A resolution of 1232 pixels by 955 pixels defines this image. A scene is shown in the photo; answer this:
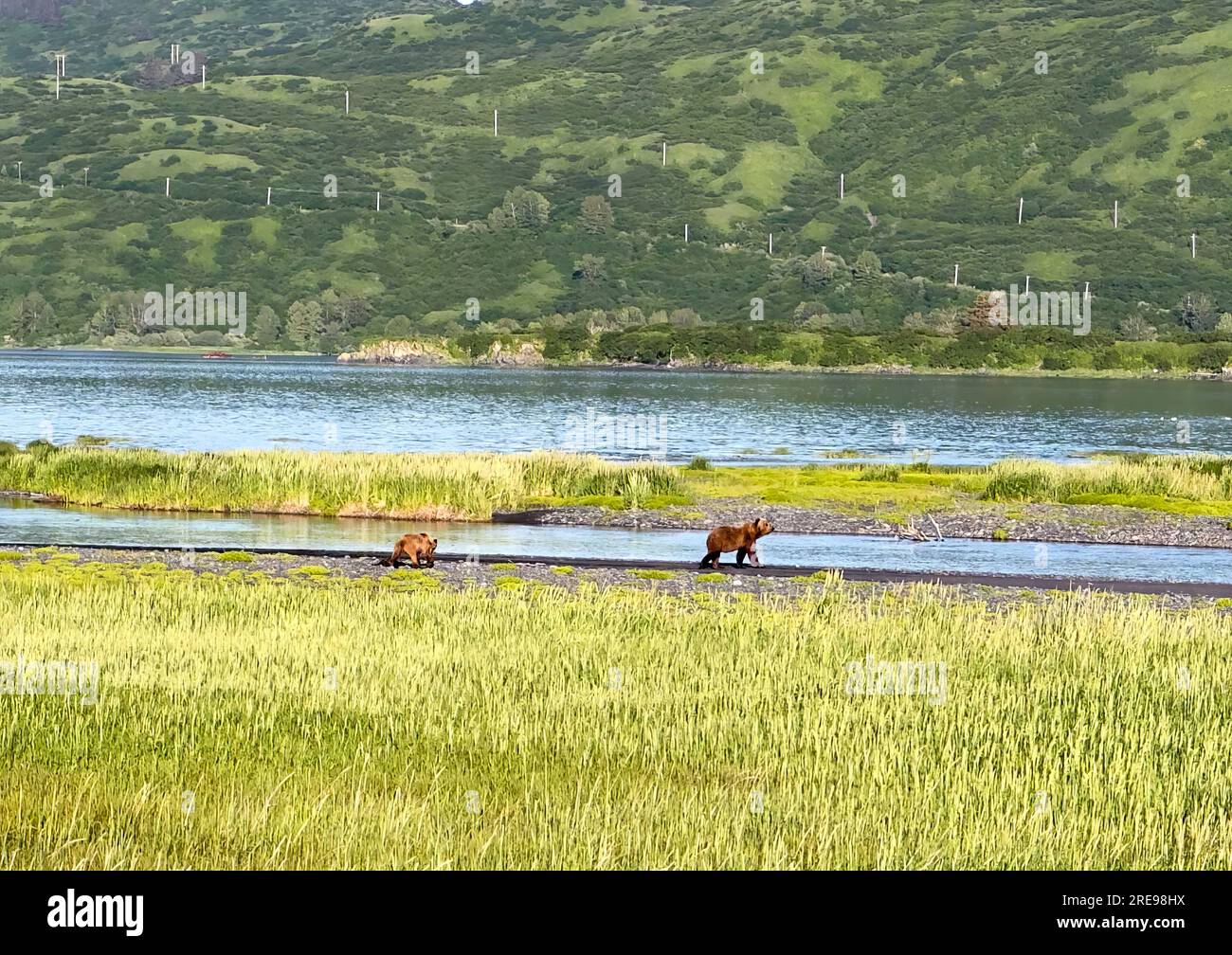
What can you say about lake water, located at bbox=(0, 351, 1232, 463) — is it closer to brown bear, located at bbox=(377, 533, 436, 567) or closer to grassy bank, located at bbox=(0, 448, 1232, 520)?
grassy bank, located at bbox=(0, 448, 1232, 520)

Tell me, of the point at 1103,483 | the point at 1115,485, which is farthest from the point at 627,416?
the point at 1115,485

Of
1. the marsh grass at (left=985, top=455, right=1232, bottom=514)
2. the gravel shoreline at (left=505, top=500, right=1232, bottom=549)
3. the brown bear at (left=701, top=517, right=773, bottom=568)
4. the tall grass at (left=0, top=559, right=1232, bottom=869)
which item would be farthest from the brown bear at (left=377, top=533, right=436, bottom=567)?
the marsh grass at (left=985, top=455, right=1232, bottom=514)

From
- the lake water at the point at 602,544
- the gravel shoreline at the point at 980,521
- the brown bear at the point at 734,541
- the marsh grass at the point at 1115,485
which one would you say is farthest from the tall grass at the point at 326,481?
the brown bear at the point at 734,541

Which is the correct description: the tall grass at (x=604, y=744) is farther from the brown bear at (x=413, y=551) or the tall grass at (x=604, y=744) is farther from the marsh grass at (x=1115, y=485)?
the marsh grass at (x=1115, y=485)

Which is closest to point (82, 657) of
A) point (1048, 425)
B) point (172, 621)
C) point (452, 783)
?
point (172, 621)

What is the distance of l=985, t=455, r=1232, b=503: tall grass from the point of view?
54.6 metres

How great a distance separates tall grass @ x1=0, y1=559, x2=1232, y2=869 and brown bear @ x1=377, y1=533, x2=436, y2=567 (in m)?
9.44

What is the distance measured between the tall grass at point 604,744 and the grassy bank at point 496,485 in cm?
2548

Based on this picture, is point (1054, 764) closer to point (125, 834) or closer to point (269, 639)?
point (125, 834)

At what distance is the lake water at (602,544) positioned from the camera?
39.8m

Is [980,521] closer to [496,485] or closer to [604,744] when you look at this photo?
[496,485]

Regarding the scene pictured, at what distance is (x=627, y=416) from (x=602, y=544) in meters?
72.1
